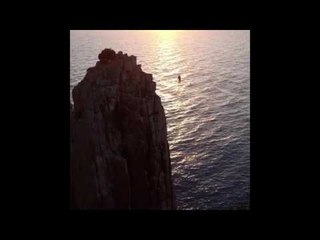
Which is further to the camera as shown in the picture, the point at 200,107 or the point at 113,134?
the point at 200,107

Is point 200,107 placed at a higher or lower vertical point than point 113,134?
higher

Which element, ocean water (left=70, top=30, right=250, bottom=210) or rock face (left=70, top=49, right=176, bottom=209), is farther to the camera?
ocean water (left=70, top=30, right=250, bottom=210)

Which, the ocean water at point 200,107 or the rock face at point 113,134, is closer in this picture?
the rock face at point 113,134
